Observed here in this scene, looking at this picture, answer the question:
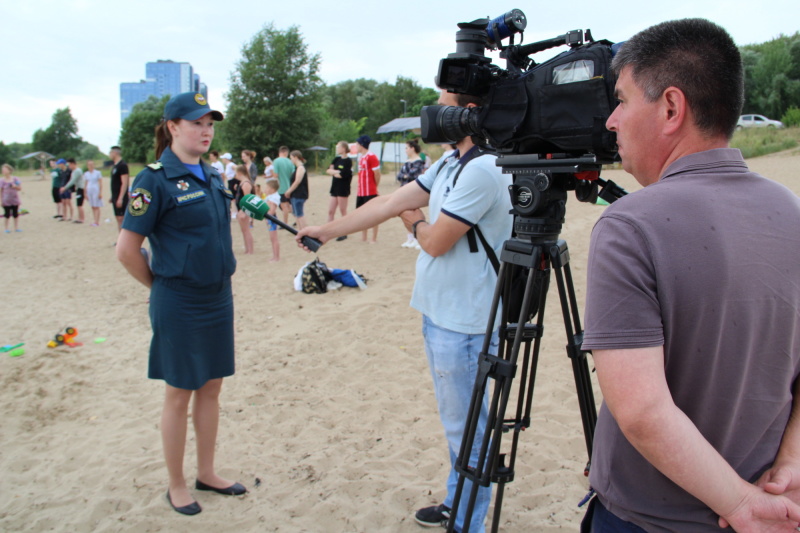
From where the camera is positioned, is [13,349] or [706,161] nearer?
[706,161]

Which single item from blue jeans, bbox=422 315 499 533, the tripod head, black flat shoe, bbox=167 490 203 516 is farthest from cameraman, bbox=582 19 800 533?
black flat shoe, bbox=167 490 203 516

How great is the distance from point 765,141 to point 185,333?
27875 mm

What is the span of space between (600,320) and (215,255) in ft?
7.19

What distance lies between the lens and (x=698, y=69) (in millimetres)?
1142

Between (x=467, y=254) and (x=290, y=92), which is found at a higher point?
(x=290, y=92)

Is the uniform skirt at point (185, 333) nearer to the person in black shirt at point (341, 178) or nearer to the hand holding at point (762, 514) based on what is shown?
the hand holding at point (762, 514)

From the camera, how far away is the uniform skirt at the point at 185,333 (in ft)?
9.25

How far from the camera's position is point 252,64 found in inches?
1510

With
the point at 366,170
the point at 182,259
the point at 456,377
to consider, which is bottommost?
the point at 456,377

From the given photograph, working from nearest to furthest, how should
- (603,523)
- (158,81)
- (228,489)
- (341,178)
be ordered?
(603,523), (228,489), (341,178), (158,81)

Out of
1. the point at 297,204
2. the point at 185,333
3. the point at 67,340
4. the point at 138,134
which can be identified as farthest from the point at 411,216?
the point at 138,134

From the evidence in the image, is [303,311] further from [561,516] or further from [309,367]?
[561,516]

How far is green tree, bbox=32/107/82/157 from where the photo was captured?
70188mm

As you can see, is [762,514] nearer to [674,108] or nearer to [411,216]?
[674,108]
